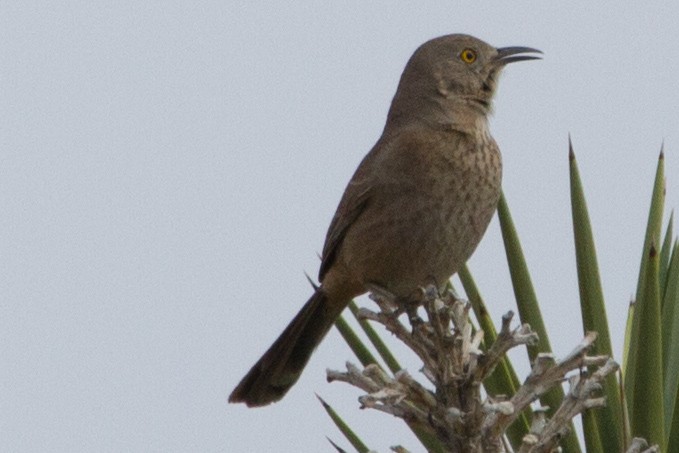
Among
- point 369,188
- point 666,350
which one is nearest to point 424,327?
point 666,350

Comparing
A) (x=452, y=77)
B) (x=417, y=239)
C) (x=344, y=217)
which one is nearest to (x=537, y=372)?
(x=417, y=239)

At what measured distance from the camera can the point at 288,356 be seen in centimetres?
498

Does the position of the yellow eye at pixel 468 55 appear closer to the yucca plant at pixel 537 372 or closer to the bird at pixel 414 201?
the bird at pixel 414 201

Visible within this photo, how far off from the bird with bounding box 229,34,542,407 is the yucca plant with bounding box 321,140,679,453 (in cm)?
67

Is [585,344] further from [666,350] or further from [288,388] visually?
[288,388]

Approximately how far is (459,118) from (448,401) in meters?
2.62

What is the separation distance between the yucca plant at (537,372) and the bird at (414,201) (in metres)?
0.67

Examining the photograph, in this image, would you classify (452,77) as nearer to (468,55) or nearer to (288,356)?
(468,55)

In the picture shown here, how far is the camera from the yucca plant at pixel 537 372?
232 cm

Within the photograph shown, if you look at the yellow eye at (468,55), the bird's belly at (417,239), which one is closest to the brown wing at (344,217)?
the bird's belly at (417,239)

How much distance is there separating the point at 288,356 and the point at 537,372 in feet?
8.94

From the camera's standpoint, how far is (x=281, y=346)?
5.00 metres

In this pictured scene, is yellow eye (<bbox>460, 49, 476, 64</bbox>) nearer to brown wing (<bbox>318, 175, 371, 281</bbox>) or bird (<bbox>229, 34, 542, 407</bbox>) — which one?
bird (<bbox>229, 34, 542, 407</bbox>)

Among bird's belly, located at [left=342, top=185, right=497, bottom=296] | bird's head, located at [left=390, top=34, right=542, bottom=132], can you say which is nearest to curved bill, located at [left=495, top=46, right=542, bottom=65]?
bird's head, located at [left=390, top=34, right=542, bottom=132]
